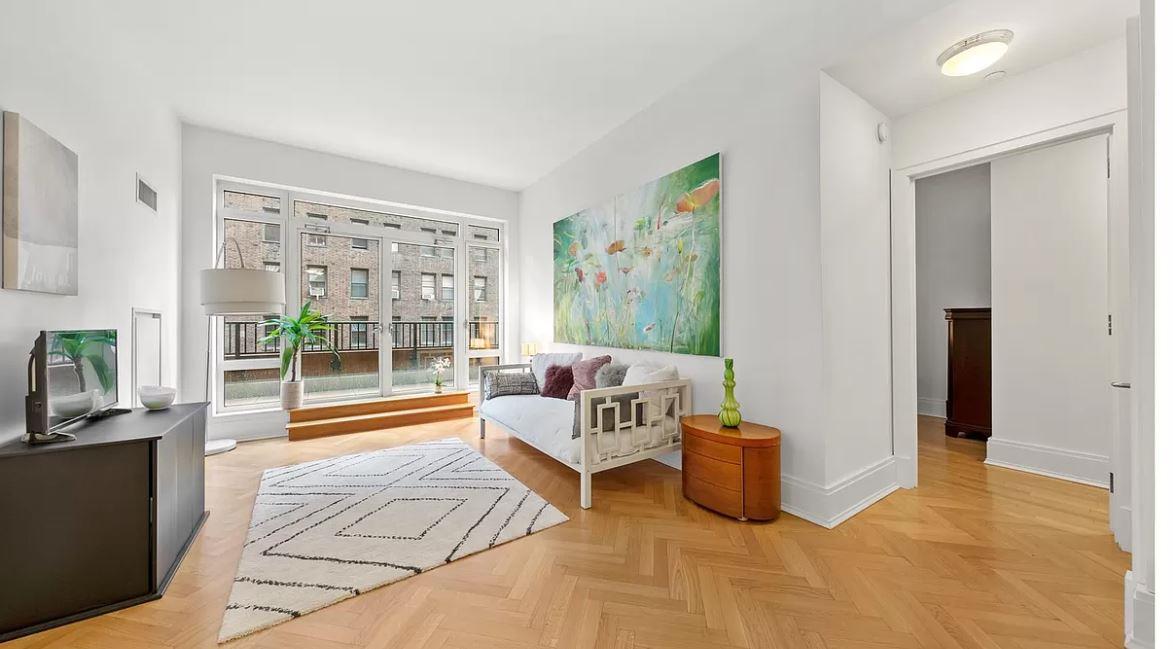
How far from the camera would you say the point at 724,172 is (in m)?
3.03

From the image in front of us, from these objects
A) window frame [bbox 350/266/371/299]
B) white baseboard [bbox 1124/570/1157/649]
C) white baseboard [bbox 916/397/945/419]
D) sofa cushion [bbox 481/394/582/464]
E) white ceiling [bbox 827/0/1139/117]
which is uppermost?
white ceiling [bbox 827/0/1139/117]

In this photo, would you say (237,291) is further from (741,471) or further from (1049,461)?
(1049,461)

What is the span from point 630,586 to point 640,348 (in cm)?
200

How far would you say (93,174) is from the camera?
8.38ft

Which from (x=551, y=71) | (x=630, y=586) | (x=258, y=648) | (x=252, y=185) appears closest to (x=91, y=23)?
(x=252, y=185)

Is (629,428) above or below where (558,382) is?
below

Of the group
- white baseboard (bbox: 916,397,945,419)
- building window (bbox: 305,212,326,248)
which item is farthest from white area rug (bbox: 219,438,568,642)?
white baseboard (bbox: 916,397,945,419)

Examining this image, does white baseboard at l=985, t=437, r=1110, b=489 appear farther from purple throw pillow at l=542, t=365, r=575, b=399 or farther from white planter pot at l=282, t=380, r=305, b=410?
white planter pot at l=282, t=380, r=305, b=410

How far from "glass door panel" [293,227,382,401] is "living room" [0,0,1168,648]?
7.8 inches

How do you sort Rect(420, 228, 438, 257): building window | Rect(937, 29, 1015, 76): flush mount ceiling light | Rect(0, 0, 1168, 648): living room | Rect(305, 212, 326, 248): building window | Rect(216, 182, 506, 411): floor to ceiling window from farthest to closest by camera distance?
Rect(420, 228, 438, 257): building window → Rect(305, 212, 326, 248): building window → Rect(216, 182, 506, 411): floor to ceiling window → Rect(937, 29, 1015, 76): flush mount ceiling light → Rect(0, 0, 1168, 648): living room

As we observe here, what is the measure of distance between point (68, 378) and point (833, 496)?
3756 mm

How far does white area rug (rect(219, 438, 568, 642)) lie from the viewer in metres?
1.94

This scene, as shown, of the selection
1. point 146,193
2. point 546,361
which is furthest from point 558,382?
point 146,193

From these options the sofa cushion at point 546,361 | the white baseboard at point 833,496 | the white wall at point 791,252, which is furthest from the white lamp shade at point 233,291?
the white baseboard at point 833,496
